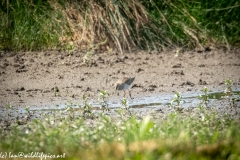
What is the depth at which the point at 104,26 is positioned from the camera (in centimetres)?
1098

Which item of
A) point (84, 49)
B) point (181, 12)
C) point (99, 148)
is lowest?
point (99, 148)

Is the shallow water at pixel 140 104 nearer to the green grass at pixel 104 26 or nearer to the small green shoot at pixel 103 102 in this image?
the small green shoot at pixel 103 102

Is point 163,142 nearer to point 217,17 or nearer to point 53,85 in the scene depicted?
point 53,85

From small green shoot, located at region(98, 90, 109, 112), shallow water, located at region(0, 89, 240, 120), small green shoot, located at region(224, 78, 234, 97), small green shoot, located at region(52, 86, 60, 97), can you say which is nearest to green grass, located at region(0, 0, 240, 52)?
small green shoot, located at region(52, 86, 60, 97)

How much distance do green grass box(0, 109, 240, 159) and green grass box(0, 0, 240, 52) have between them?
479 centimetres

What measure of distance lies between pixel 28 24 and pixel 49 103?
145 inches

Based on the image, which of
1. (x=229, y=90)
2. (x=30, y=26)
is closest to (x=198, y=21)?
(x=30, y=26)

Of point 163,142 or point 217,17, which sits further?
point 217,17

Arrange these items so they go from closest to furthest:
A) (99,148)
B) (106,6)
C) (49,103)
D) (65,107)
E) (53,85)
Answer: (99,148) → (65,107) → (49,103) → (53,85) → (106,6)

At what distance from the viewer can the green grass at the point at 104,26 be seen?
432 inches

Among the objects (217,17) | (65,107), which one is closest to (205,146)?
(65,107)

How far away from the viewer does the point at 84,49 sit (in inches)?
434

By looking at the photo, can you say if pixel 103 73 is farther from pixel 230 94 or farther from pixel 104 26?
pixel 230 94

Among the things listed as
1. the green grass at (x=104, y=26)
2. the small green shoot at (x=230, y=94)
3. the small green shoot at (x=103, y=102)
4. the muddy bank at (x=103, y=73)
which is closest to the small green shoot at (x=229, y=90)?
the small green shoot at (x=230, y=94)
